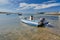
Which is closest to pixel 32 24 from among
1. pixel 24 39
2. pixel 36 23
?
pixel 36 23

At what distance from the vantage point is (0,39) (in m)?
7.27

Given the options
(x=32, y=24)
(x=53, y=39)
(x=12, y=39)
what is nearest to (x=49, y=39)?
(x=53, y=39)

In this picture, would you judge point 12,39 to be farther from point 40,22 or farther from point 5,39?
point 40,22

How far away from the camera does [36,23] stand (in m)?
12.4

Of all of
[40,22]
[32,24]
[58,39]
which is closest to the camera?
[58,39]

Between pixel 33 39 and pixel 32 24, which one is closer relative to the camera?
pixel 33 39

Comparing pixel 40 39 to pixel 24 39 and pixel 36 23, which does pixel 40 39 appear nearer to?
pixel 24 39

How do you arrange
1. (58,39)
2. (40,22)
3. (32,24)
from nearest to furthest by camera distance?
(58,39), (40,22), (32,24)

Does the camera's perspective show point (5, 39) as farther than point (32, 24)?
No

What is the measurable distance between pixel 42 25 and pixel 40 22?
0.37 meters

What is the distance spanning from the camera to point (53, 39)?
7207mm

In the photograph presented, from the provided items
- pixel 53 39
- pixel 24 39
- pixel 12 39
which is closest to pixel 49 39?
pixel 53 39

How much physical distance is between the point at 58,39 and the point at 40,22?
17.2 ft

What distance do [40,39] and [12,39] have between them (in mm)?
1639
